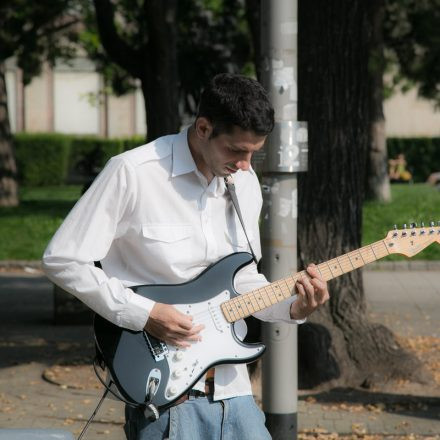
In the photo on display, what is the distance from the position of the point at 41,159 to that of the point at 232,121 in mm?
31365

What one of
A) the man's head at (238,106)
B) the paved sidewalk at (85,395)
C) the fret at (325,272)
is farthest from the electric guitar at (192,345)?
the paved sidewalk at (85,395)

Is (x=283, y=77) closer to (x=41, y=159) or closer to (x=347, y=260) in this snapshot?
(x=347, y=260)

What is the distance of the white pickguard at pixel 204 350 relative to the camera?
11.6ft

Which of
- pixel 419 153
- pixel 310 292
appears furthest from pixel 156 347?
pixel 419 153

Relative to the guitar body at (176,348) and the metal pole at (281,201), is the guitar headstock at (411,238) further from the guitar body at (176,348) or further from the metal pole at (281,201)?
the metal pole at (281,201)

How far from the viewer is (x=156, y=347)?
3.57m

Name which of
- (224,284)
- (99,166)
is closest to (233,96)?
(224,284)

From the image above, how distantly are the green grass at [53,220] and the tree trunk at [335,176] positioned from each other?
707 cm

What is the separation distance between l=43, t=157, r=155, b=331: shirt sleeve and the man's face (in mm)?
255

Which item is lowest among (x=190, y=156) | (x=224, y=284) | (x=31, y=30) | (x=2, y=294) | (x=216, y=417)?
(x=2, y=294)

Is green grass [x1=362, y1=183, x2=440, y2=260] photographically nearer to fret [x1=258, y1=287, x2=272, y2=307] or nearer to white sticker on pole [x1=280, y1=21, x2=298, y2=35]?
white sticker on pole [x1=280, y1=21, x2=298, y2=35]

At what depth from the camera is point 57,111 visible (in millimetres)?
43219

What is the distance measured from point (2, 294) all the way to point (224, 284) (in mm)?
10129

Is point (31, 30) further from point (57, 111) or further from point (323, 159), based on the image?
point (57, 111)
